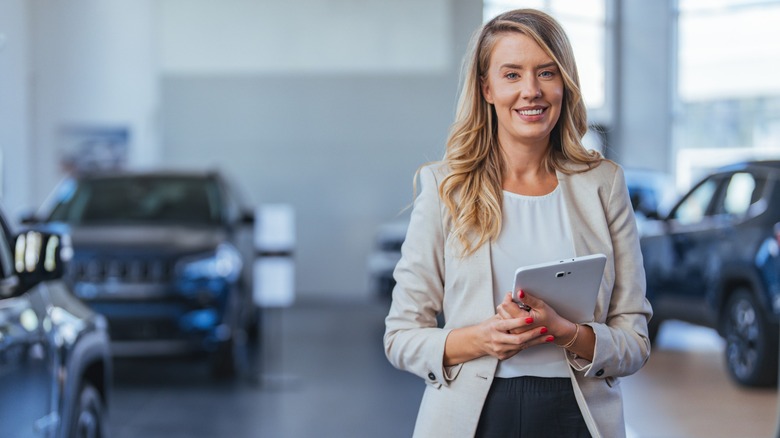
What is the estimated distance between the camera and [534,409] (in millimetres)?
2322

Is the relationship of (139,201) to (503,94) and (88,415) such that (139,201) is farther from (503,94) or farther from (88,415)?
(503,94)

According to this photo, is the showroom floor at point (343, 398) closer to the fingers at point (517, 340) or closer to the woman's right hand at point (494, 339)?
the woman's right hand at point (494, 339)

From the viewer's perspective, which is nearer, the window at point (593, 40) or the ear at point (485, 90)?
the ear at point (485, 90)

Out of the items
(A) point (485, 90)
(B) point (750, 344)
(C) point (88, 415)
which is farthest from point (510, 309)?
(B) point (750, 344)

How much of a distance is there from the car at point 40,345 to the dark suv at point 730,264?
4.81 m

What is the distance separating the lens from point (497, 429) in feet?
7.71

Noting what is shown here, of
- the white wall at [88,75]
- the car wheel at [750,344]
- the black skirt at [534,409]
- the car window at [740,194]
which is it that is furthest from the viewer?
the white wall at [88,75]

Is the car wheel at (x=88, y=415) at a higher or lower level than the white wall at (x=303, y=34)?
lower

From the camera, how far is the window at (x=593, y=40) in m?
5.63

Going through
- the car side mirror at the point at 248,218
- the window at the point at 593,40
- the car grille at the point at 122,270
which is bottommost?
the car grille at the point at 122,270

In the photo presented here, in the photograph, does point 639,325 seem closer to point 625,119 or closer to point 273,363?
point 625,119

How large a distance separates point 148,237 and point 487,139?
6.62m

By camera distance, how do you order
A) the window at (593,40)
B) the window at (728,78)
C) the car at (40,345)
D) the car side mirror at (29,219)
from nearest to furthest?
the car at (40,345) < the window at (593,40) < the window at (728,78) < the car side mirror at (29,219)

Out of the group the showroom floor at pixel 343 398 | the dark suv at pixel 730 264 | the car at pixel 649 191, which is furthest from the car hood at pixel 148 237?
the dark suv at pixel 730 264
